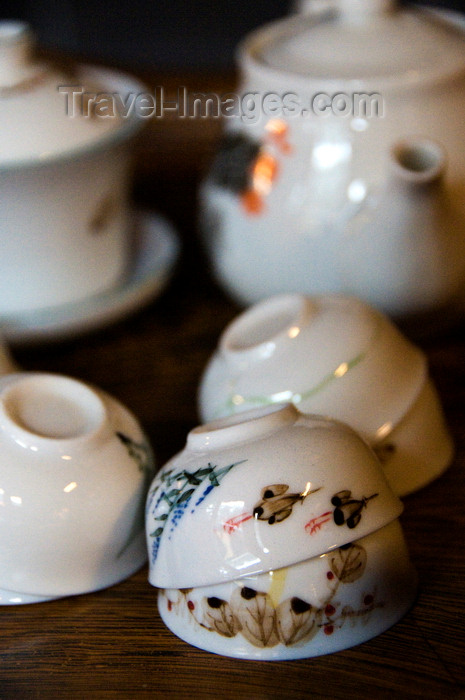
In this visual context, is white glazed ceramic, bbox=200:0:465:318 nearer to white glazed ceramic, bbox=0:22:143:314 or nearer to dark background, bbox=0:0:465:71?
white glazed ceramic, bbox=0:22:143:314

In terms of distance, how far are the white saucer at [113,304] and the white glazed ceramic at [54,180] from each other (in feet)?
0.05

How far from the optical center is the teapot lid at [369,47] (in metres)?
0.67

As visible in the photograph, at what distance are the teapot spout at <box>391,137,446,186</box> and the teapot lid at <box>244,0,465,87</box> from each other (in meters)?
0.05

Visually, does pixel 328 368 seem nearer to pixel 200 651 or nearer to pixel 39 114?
pixel 200 651

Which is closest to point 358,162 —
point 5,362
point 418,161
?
point 418,161

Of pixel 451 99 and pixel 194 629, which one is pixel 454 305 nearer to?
pixel 451 99

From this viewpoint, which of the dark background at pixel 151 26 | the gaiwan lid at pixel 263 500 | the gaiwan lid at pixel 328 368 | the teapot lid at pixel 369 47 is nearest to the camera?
the gaiwan lid at pixel 263 500

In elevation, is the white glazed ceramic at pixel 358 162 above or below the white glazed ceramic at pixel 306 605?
A: above

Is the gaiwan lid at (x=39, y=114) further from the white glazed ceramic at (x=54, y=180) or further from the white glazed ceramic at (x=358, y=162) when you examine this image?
the white glazed ceramic at (x=358, y=162)

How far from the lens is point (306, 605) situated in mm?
456

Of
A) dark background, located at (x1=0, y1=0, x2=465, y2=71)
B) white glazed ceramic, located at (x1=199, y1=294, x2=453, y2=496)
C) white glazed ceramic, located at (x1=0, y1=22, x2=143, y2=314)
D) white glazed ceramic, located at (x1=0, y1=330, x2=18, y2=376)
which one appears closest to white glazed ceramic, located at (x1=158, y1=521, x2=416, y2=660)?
white glazed ceramic, located at (x1=199, y1=294, x2=453, y2=496)

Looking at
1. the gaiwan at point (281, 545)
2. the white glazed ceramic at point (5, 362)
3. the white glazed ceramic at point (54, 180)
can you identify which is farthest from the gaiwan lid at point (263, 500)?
the white glazed ceramic at point (54, 180)

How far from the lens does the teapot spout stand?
630 millimetres

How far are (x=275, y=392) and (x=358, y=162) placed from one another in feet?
0.74
